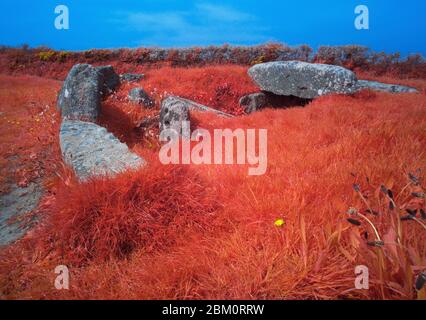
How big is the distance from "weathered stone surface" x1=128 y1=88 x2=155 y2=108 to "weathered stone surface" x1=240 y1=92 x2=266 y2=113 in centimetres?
346

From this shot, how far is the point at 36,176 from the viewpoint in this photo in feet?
14.5

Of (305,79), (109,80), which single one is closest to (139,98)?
(109,80)

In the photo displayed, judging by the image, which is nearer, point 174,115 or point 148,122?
point 174,115

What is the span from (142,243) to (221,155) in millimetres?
1716

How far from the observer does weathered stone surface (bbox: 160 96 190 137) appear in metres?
5.87

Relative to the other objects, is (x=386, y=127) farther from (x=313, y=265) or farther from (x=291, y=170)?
(x=313, y=265)

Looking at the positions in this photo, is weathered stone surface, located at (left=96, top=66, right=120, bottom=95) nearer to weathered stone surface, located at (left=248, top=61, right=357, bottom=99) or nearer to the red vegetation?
weathered stone surface, located at (left=248, top=61, right=357, bottom=99)

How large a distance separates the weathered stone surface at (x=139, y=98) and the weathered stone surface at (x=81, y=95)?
58.4 inches

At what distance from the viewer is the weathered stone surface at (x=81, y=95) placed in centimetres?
582

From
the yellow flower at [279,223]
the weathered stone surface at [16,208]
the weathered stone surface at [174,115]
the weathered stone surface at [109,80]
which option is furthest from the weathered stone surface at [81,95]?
the yellow flower at [279,223]

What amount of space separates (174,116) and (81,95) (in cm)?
210

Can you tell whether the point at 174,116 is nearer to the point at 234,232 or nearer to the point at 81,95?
the point at 81,95

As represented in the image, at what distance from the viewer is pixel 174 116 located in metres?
5.99

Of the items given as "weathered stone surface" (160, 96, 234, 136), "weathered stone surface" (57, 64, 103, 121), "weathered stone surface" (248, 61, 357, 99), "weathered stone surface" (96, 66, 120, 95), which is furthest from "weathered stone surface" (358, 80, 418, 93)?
"weathered stone surface" (57, 64, 103, 121)
